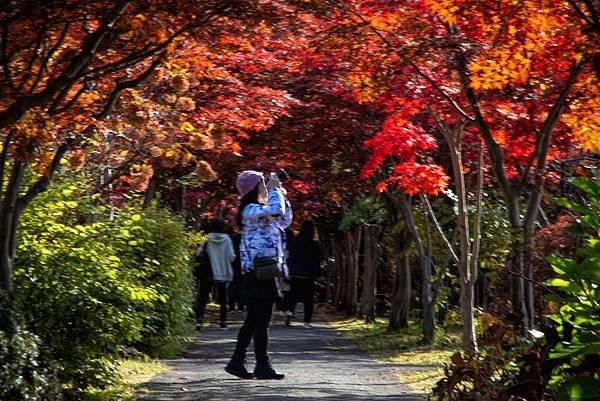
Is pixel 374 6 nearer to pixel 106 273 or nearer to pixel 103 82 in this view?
pixel 103 82

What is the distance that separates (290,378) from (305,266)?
38.0ft

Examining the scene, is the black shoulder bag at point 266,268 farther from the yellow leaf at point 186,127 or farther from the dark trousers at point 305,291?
the dark trousers at point 305,291

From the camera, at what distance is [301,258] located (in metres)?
22.9

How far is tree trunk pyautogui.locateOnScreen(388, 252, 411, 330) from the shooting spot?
67.8 ft

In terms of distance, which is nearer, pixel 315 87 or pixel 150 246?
pixel 150 246

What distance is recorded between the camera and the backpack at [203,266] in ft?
62.6

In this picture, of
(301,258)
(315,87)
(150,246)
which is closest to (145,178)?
(150,246)

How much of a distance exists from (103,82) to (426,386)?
4.44 metres

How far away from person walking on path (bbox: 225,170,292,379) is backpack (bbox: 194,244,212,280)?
824cm

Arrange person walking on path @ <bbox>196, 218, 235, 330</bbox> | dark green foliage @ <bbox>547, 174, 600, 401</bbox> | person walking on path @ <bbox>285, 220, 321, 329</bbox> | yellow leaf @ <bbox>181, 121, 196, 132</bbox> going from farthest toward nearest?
person walking on path @ <bbox>285, 220, 321, 329</bbox>
person walking on path @ <bbox>196, 218, 235, 330</bbox>
yellow leaf @ <bbox>181, 121, 196, 132</bbox>
dark green foliage @ <bbox>547, 174, 600, 401</bbox>

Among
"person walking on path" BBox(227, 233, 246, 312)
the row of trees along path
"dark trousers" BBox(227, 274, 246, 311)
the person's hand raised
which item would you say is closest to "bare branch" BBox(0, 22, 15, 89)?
the row of trees along path

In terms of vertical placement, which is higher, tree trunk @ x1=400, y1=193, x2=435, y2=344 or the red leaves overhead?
the red leaves overhead

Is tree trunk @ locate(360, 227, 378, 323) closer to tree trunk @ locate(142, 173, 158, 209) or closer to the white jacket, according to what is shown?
the white jacket

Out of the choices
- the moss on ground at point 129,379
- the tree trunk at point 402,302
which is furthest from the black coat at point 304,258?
the moss on ground at point 129,379
